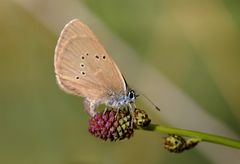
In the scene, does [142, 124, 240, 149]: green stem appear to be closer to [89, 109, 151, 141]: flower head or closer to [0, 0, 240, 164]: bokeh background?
[89, 109, 151, 141]: flower head


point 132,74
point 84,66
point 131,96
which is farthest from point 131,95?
point 132,74

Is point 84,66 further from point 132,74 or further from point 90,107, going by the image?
point 132,74

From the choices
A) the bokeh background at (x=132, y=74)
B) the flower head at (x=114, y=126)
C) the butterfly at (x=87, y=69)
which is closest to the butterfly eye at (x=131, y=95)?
the butterfly at (x=87, y=69)

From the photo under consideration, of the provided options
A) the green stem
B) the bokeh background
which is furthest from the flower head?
the bokeh background

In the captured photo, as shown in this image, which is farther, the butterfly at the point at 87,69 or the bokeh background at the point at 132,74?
the bokeh background at the point at 132,74

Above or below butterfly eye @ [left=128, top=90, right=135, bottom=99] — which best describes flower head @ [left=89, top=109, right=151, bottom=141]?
below

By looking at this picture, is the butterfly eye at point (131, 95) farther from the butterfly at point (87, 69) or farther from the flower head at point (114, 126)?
the flower head at point (114, 126)
